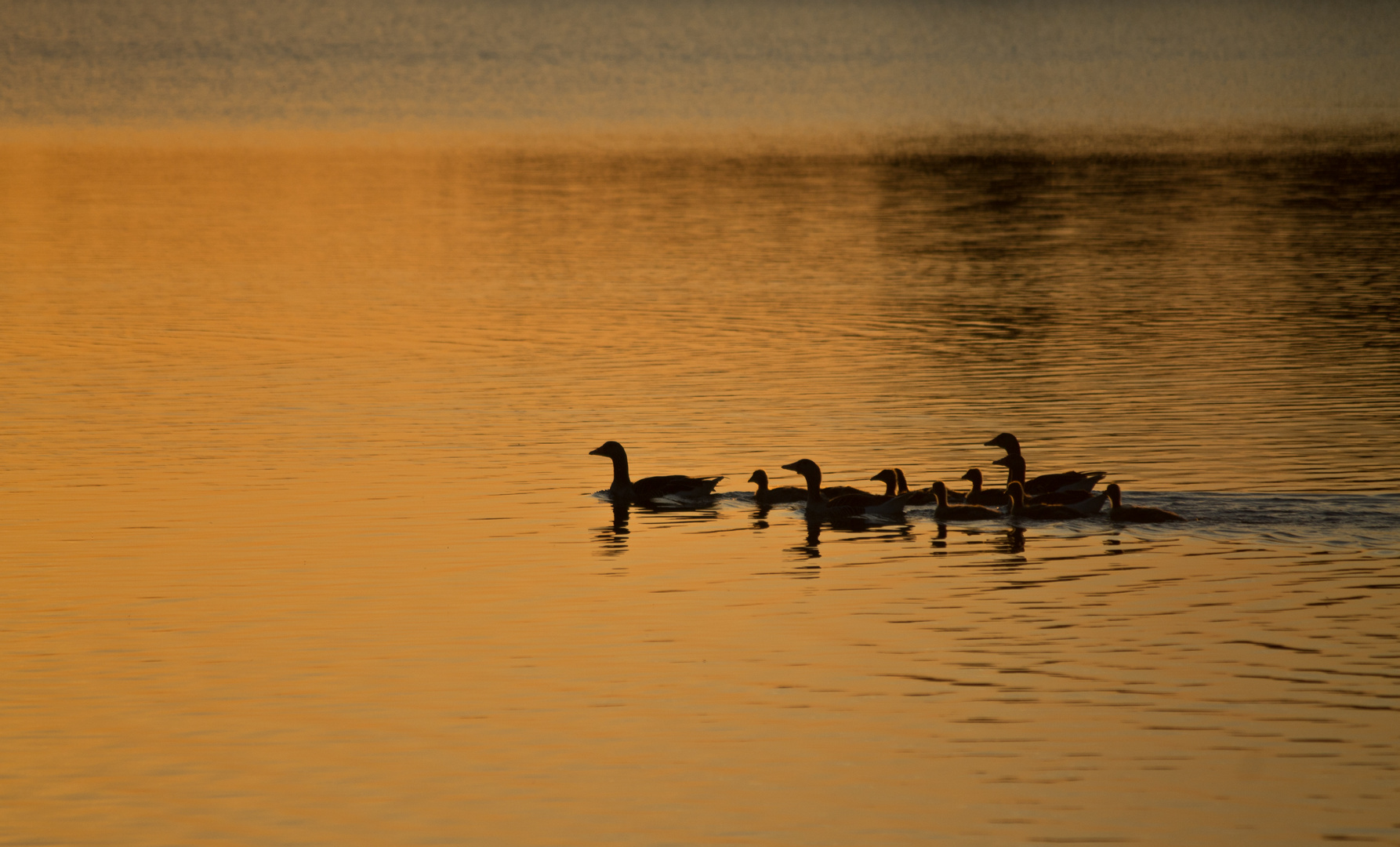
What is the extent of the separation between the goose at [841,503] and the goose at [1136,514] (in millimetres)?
2754

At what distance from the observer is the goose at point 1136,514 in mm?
24797

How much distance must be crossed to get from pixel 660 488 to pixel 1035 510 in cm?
509

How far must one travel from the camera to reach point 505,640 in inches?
794

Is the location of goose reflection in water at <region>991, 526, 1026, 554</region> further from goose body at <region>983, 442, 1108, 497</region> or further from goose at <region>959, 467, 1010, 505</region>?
goose at <region>959, 467, 1010, 505</region>

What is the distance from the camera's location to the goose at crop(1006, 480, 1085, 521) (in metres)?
25.7

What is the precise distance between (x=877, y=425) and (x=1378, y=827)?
19564mm

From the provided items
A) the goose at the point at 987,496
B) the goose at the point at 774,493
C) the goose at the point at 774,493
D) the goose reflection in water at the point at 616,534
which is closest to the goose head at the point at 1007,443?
the goose at the point at 987,496

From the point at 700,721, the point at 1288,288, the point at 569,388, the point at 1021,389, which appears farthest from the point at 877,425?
the point at 1288,288

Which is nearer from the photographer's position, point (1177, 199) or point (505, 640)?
point (505, 640)

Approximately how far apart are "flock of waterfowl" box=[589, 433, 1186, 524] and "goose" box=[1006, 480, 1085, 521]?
0.01 meters

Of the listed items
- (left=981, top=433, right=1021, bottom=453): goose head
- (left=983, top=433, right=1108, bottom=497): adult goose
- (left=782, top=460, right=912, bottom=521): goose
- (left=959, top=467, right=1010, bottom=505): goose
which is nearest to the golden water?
(left=782, top=460, right=912, bottom=521): goose

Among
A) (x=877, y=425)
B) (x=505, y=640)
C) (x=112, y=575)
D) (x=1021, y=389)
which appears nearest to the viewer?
(x=505, y=640)

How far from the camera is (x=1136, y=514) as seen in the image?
24828mm

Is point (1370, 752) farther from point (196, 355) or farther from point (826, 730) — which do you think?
point (196, 355)
